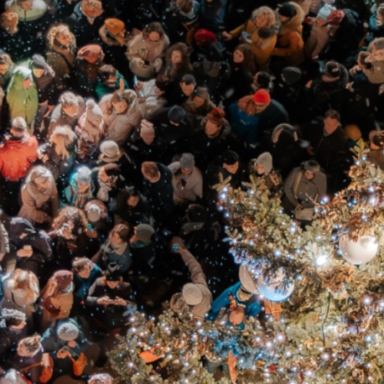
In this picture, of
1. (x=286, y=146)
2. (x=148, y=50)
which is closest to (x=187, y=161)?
(x=286, y=146)

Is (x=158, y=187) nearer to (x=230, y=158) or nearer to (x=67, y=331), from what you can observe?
(x=230, y=158)

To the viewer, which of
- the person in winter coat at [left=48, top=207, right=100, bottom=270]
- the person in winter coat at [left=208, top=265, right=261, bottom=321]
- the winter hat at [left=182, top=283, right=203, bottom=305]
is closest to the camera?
the person in winter coat at [left=208, top=265, right=261, bottom=321]

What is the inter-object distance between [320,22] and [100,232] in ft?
9.02

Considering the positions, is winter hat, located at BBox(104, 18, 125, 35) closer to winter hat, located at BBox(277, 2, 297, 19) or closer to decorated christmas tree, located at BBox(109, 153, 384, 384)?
winter hat, located at BBox(277, 2, 297, 19)

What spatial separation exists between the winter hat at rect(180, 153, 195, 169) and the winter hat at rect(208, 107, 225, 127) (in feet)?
1.13

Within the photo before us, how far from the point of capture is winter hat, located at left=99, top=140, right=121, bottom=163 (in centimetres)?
692

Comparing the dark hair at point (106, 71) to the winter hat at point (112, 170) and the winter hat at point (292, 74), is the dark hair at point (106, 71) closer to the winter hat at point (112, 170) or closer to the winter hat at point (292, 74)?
the winter hat at point (112, 170)

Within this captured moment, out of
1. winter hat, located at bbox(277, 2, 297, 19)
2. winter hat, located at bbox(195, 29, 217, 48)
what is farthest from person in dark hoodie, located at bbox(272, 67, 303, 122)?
winter hat, located at bbox(195, 29, 217, 48)

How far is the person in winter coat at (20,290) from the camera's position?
6.36m

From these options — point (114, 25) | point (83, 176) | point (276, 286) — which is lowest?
point (83, 176)

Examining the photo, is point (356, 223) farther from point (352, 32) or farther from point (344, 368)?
point (352, 32)

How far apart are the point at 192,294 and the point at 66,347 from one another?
1.08 m

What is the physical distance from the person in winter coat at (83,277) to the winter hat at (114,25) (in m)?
2.18

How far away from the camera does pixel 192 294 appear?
250 inches
